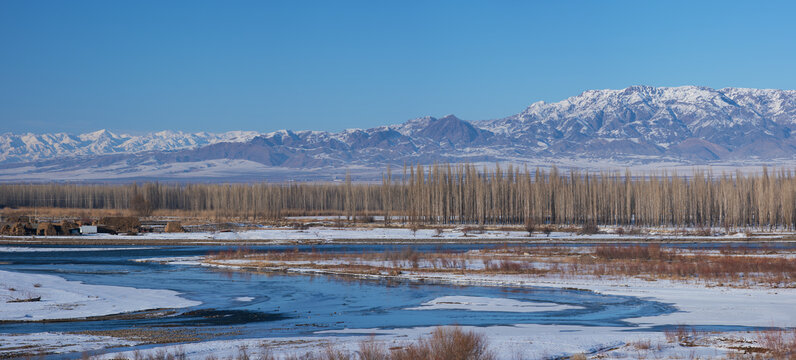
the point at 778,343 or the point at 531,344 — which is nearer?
the point at 778,343

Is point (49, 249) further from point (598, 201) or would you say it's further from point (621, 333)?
point (598, 201)

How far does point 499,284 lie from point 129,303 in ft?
54.6

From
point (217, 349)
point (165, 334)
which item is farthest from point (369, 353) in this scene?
point (165, 334)

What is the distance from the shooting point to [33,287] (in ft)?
114

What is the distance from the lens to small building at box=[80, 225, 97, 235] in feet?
286

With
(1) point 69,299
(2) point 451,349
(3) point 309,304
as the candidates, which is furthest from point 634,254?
(2) point 451,349

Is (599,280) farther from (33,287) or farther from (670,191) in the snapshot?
(670,191)

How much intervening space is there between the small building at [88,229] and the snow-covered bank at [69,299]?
50702mm

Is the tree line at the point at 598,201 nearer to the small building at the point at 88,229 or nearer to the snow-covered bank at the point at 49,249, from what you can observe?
the small building at the point at 88,229

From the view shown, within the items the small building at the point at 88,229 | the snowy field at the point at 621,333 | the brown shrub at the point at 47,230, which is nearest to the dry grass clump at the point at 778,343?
the snowy field at the point at 621,333

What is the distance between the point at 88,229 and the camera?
87562mm

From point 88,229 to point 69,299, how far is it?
194ft

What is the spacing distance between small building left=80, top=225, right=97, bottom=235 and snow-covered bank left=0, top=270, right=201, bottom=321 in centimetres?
5070

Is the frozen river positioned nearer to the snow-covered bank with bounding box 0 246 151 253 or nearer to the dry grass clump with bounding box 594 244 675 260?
the dry grass clump with bounding box 594 244 675 260
